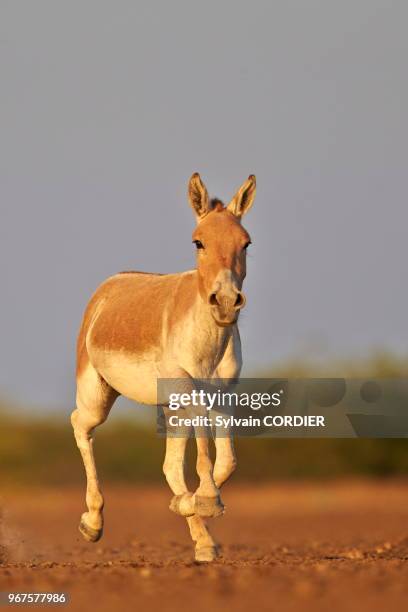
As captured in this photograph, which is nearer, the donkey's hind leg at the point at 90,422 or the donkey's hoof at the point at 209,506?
the donkey's hoof at the point at 209,506

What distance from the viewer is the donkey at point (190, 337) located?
Result: 1288 centimetres

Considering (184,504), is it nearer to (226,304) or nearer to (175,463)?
(175,463)

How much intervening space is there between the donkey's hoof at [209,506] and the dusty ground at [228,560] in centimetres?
45

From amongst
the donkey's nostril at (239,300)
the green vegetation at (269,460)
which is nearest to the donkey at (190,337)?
the donkey's nostril at (239,300)

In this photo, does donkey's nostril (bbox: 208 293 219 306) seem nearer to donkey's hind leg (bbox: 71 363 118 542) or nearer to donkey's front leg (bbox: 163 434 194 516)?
donkey's front leg (bbox: 163 434 194 516)

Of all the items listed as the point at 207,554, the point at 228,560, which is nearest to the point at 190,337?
the point at 207,554

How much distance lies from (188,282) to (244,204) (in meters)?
0.87

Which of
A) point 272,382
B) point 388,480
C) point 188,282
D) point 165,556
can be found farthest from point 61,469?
point 188,282

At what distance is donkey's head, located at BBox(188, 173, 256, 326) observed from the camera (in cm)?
1267

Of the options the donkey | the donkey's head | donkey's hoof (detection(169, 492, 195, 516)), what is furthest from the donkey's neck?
donkey's hoof (detection(169, 492, 195, 516))

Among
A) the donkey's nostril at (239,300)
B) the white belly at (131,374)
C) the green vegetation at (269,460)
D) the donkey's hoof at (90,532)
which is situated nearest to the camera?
the donkey's nostril at (239,300)

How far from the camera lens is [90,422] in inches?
621

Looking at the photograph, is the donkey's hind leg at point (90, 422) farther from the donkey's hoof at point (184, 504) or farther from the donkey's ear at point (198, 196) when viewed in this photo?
the donkey's ear at point (198, 196)

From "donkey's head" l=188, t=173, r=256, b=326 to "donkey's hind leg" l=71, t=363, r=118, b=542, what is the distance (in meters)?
2.66
